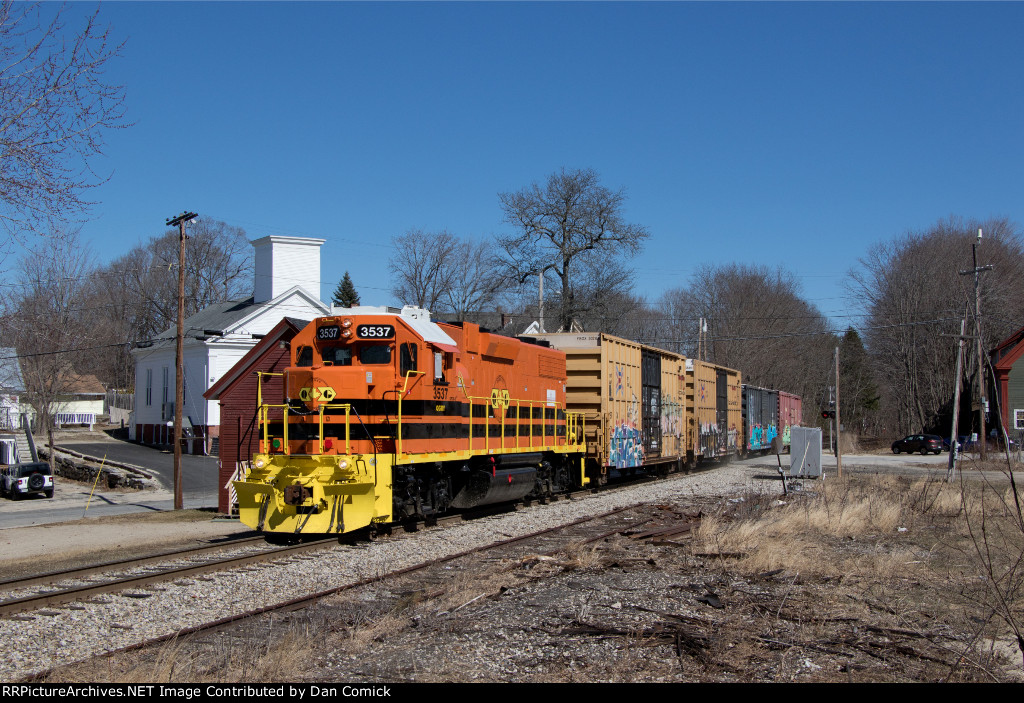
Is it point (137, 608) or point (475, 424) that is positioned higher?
point (475, 424)

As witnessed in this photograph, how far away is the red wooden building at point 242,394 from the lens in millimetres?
18047

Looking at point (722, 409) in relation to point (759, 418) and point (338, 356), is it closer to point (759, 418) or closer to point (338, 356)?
point (759, 418)

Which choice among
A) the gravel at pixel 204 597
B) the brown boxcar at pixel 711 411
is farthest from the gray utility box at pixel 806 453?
the gravel at pixel 204 597

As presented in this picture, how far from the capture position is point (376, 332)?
13.1 meters

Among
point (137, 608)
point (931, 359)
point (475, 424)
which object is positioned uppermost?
point (931, 359)

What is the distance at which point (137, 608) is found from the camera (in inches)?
348

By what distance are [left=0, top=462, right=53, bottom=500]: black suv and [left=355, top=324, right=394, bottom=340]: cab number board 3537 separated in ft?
62.4

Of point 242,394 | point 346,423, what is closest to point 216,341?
point 242,394

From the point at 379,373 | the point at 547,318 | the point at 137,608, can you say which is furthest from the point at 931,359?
the point at 137,608

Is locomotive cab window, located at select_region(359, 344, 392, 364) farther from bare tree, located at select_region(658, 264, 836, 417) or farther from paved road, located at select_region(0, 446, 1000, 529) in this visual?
bare tree, located at select_region(658, 264, 836, 417)

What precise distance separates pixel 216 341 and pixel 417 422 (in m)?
28.4
